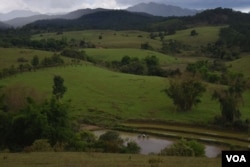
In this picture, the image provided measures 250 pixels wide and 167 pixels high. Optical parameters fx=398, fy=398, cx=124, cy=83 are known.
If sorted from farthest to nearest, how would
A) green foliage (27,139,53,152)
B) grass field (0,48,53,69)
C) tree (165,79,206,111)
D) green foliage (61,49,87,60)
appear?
green foliage (61,49,87,60) < grass field (0,48,53,69) < tree (165,79,206,111) < green foliage (27,139,53,152)

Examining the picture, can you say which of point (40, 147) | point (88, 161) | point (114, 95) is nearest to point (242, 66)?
point (114, 95)

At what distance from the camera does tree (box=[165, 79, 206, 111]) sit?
67562 mm

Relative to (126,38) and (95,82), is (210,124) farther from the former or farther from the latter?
(126,38)

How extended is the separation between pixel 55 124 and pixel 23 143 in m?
3.87

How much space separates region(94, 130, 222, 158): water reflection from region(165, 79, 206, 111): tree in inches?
464

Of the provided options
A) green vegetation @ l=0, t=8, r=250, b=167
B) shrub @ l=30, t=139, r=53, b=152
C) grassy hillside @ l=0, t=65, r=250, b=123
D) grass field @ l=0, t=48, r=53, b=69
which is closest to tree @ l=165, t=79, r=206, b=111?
green vegetation @ l=0, t=8, r=250, b=167

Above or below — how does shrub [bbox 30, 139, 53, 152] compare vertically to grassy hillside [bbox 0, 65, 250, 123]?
above

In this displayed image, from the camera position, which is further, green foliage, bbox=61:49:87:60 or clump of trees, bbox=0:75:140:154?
green foliage, bbox=61:49:87:60

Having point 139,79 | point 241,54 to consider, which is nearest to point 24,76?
point 139,79

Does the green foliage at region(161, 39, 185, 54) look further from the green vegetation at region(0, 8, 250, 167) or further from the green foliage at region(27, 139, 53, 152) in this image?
the green foliage at region(27, 139, 53, 152)

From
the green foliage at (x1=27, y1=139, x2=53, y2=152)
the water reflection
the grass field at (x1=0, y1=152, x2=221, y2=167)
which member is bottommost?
the water reflection

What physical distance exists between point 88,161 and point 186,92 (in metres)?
43.4

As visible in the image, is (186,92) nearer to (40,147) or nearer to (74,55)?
(40,147)

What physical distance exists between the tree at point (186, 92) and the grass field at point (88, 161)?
3971 centimetres
